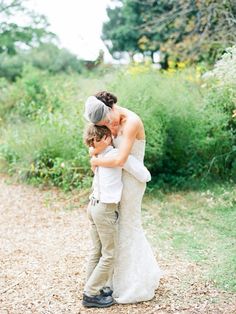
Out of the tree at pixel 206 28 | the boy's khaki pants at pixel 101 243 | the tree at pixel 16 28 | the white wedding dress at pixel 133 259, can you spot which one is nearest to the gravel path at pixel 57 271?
the white wedding dress at pixel 133 259

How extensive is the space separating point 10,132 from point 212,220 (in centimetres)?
430

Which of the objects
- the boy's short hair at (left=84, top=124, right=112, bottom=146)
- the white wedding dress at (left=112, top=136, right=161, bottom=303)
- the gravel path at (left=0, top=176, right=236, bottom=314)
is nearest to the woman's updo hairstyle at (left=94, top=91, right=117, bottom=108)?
the boy's short hair at (left=84, top=124, right=112, bottom=146)

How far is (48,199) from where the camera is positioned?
760 centimetres

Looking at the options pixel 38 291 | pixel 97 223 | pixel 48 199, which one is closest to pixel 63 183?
pixel 48 199

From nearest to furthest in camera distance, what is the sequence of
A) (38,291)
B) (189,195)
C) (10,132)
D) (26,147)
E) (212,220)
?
(38,291) < (212,220) < (189,195) < (26,147) < (10,132)

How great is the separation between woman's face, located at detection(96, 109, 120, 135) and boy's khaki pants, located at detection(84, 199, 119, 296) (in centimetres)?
57

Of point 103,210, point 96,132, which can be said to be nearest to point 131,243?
point 103,210

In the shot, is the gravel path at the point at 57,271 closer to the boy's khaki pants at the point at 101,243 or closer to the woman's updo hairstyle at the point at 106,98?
the boy's khaki pants at the point at 101,243

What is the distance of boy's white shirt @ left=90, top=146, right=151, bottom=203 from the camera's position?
401 centimetres

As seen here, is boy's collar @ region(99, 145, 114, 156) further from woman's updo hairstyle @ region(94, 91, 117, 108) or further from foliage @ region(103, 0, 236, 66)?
foliage @ region(103, 0, 236, 66)

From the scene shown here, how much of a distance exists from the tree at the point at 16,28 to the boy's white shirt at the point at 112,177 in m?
12.8

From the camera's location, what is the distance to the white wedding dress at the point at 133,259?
13.7 ft

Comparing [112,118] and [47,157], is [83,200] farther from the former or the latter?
[112,118]

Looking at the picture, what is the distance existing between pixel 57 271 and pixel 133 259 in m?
1.06
